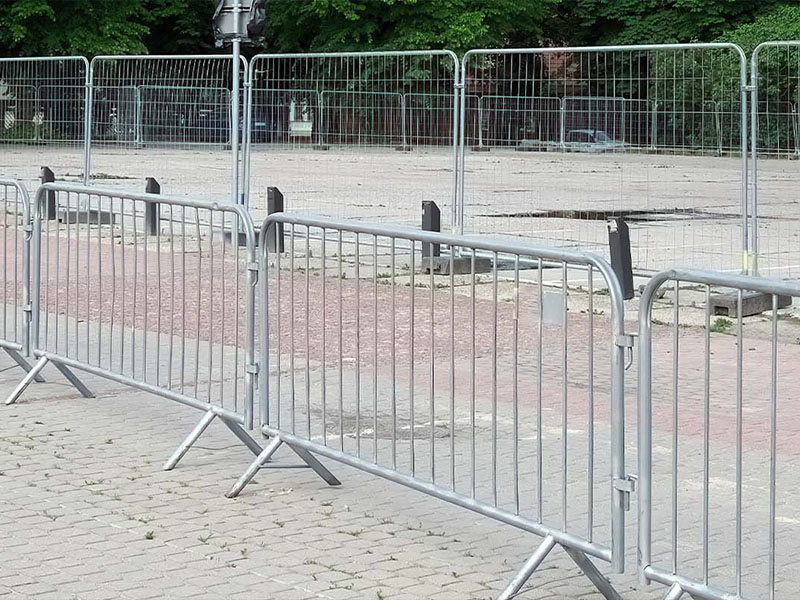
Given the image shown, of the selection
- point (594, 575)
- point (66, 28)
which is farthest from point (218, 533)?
point (66, 28)

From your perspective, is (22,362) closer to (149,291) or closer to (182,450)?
(149,291)

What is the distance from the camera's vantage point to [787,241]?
1759cm

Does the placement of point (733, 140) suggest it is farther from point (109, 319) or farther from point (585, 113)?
point (109, 319)

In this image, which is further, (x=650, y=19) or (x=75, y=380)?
(x=650, y=19)

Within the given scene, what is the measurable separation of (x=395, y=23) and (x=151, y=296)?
4958 cm

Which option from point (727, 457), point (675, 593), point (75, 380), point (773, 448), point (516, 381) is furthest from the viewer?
point (75, 380)

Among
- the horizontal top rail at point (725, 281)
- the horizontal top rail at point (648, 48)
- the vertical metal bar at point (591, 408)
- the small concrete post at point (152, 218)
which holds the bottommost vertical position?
the vertical metal bar at point (591, 408)

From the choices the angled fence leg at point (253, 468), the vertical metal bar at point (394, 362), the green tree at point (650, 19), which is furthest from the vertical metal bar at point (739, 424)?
the green tree at point (650, 19)

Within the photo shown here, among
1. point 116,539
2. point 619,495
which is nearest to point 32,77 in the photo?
point 116,539

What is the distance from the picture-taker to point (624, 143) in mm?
13070

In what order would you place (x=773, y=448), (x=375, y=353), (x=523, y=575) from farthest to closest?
(x=375, y=353) → (x=523, y=575) → (x=773, y=448)

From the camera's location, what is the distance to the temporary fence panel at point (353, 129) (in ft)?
48.3

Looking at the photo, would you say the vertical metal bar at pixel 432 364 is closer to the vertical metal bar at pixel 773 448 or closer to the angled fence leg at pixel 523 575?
Result: the angled fence leg at pixel 523 575

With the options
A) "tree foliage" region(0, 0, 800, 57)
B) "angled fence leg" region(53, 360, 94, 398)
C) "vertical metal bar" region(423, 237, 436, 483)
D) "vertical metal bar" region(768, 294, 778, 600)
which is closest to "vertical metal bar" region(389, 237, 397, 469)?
"vertical metal bar" region(423, 237, 436, 483)
